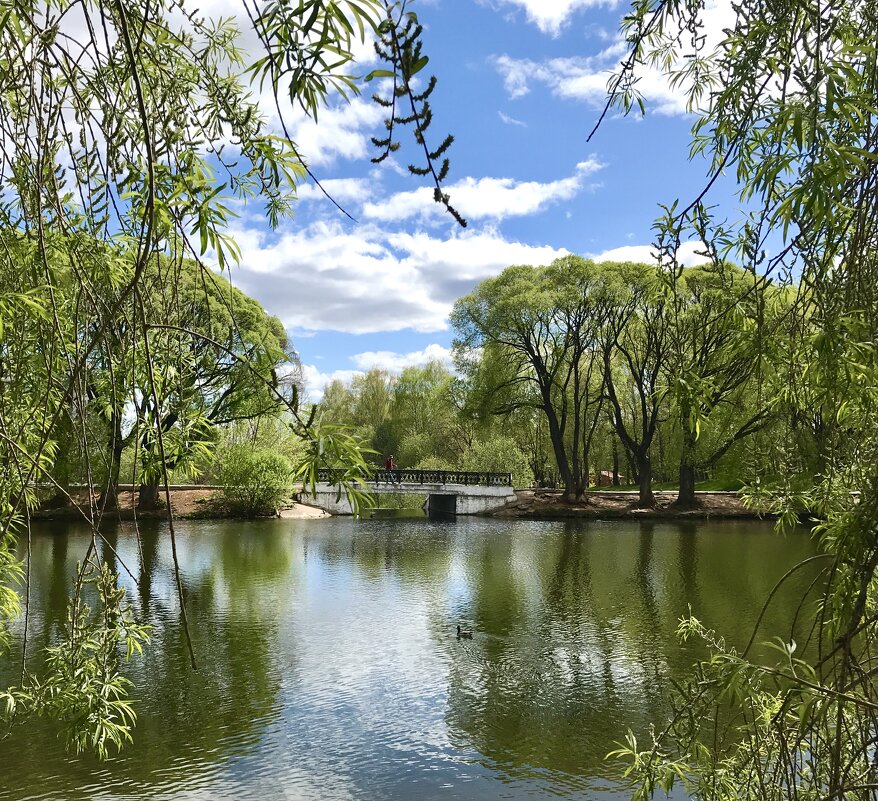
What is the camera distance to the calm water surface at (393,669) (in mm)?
5770

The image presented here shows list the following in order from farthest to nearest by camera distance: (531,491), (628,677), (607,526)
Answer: (531,491)
(607,526)
(628,677)

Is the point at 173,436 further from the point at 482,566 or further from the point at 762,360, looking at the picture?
the point at 482,566

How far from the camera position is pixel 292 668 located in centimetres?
820

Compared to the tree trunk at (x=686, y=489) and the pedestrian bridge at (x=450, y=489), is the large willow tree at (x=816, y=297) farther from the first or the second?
the pedestrian bridge at (x=450, y=489)

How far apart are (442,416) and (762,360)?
122 feet

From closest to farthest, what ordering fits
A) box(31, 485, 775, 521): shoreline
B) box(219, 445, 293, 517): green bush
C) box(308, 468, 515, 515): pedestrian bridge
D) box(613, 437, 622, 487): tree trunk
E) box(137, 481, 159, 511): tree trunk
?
box(137, 481, 159, 511): tree trunk → box(219, 445, 293, 517): green bush → box(31, 485, 775, 521): shoreline → box(308, 468, 515, 515): pedestrian bridge → box(613, 437, 622, 487): tree trunk

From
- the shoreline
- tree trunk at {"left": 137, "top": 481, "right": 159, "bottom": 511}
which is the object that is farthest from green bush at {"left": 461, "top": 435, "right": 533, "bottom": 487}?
tree trunk at {"left": 137, "top": 481, "right": 159, "bottom": 511}

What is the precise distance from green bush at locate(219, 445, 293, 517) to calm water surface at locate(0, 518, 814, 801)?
746cm

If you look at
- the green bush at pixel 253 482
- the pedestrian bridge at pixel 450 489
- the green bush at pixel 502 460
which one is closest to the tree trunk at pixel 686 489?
the pedestrian bridge at pixel 450 489

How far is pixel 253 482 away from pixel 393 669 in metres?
17.0

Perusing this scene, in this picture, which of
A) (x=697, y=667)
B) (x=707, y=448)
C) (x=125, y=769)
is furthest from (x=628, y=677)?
(x=707, y=448)

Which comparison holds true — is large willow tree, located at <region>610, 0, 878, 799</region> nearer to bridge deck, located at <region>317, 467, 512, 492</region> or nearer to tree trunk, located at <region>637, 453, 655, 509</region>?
tree trunk, located at <region>637, 453, 655, 509</region>

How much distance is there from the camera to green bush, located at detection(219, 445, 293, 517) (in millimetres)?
24016

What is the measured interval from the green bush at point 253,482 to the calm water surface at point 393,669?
7.46 m
